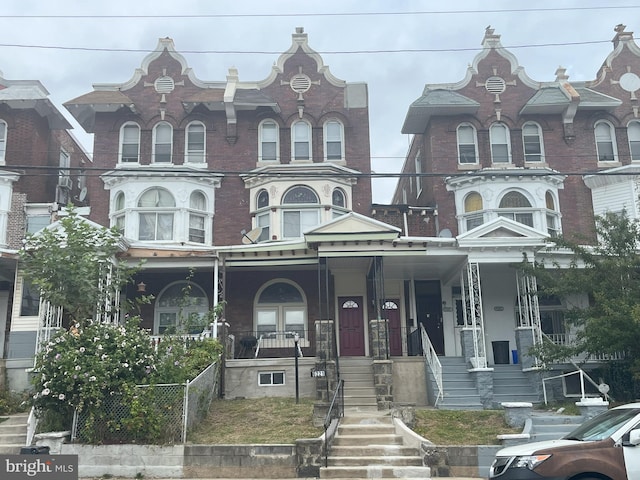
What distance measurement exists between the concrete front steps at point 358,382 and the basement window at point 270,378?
175cm

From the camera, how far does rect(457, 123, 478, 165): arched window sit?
79.8 ft

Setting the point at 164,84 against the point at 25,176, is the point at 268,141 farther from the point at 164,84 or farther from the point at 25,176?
the point at 25,176

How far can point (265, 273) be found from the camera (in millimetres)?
22062

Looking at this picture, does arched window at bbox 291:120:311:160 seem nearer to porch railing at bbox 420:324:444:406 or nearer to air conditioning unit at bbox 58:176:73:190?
air conditioning unit at bbox 58:176:73:190

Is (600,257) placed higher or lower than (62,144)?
lower

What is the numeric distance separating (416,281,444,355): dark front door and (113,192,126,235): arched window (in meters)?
10.6

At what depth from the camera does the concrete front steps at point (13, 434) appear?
13430 mm

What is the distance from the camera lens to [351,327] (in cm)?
2197

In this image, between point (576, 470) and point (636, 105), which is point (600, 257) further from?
point (636, 105)

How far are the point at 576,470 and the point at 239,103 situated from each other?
18.2 meters

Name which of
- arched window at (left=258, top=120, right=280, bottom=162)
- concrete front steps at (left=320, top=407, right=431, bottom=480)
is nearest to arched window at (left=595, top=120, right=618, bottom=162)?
arched window at (left=258, top=120, right=280, bottom=162)

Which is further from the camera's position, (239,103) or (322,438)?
(239,103)

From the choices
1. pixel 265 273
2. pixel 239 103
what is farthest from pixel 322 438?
pixel 239 103

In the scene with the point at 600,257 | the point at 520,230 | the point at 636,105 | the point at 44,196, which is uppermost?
the point at 636,105
